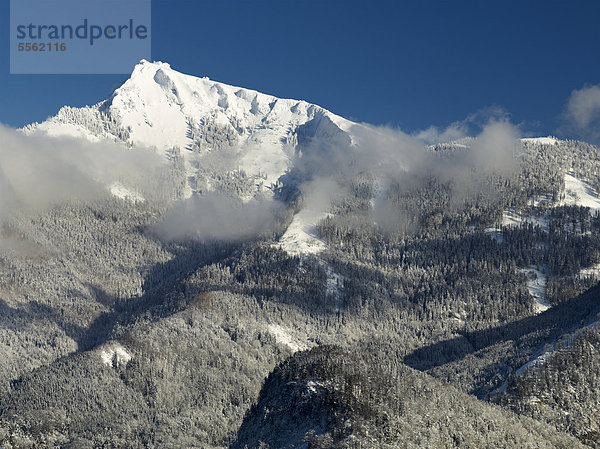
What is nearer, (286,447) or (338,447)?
(338,447)

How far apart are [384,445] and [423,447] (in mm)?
14575

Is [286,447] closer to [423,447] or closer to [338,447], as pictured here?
[338,447]

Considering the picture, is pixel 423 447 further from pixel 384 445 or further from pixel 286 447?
pixel 286 447

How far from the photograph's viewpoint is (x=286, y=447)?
19912 centimetres

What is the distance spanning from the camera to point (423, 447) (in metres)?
198

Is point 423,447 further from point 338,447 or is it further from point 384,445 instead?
point 338,447

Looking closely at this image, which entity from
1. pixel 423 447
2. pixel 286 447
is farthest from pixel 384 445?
pixel 286 447

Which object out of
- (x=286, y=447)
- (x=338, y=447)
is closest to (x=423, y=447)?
(x=338, y=447)

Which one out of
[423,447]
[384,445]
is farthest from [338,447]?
[423,447]

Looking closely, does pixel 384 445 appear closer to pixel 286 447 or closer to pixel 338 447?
pixel 338 447

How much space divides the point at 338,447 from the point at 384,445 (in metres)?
14.7

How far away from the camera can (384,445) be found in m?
191

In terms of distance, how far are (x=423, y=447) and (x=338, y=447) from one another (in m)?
29.2
